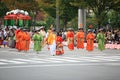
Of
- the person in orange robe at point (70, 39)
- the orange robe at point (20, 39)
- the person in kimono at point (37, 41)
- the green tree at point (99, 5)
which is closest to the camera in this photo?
the person in kimono at point (37, 41)

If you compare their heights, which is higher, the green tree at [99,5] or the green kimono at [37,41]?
the green tree at [99,5]

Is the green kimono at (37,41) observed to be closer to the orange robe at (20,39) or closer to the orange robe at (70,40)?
the orange robe at (20,39)

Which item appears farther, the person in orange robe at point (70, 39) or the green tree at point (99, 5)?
the green tree at point (99, 5)

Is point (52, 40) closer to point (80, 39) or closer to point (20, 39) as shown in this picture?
point (20, 39)

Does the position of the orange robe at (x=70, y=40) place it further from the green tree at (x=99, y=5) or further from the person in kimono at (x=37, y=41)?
the green tree at (x=99, y=5)

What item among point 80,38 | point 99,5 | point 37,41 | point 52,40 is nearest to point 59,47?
point 52,40

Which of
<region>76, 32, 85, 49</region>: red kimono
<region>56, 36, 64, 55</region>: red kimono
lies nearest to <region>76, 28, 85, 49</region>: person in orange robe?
<region>76, 32, 85, 49</region>: red kimono

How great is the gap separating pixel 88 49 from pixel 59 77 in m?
17.4

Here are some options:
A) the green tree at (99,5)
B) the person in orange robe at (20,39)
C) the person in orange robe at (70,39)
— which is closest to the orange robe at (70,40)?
the person in orange robe at (70,39)

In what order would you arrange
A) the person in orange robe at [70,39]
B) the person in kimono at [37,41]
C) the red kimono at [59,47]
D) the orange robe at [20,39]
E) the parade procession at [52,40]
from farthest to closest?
1. the person in orange robe at [70,39]
2. the orange robe at [20,39]
3. the person in kimono at [37,41]
4. the parade procession at [52,40]
5. the red kimono at [59,47]

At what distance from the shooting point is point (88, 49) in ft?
108

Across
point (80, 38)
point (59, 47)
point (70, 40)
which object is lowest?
point (59, 47)

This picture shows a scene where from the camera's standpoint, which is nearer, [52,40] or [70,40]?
[52,40]

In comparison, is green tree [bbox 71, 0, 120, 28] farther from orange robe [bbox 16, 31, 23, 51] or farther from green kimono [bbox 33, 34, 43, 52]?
green kimono [bbox 33, 34, 43, 52]
